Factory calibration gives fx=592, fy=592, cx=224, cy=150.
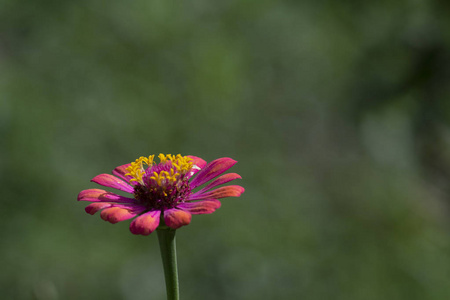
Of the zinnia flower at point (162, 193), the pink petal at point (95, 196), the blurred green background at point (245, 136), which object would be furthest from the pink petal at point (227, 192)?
the blurred green background at point (245, 136)

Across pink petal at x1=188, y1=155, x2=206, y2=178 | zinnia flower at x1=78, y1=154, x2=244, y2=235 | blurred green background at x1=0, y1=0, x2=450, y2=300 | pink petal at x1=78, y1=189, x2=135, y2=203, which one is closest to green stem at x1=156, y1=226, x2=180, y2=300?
zinnia flower at x1=78, y1=154, x2=244, y2=235

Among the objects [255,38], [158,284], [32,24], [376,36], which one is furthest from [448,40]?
[32,24]

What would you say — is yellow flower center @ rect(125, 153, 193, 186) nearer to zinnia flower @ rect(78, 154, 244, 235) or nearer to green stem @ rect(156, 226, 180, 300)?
zinnia flower @ rect(78, 154, 244, 235)

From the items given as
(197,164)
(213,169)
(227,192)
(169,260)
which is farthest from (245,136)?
(169,260)

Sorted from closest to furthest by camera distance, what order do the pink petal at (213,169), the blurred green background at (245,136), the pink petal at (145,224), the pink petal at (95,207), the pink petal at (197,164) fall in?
the pink petal at (145,224)
the pink petal at (95,207)
the pink petal at (213,169)
the pink petal at (197,164)
the blurred green background at (245,136)

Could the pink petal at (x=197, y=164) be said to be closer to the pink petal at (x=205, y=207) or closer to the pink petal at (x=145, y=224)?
the pink petal at (x=205, y=207)

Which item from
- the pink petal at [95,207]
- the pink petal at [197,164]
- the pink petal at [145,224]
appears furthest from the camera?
the pink petal at [197,164]

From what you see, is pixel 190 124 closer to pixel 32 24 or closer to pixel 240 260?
pixel 240 260

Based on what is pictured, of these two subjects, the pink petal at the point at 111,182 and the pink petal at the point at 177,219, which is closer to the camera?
the pink petal at the point at 177,219
